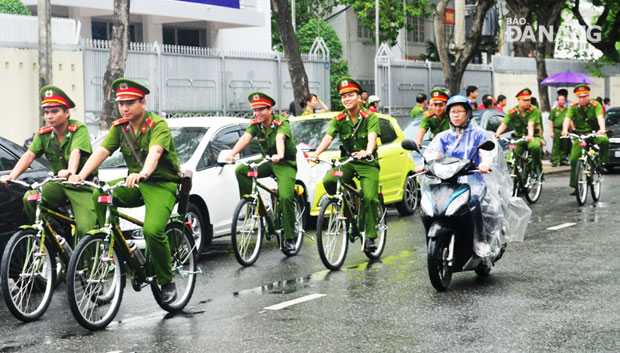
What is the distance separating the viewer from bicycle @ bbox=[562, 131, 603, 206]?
16.4 m

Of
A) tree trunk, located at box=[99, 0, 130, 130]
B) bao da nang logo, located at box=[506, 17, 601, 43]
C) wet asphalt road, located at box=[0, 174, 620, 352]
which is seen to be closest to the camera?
wet asphalt road, located at box=[0, 174, 620, 352]

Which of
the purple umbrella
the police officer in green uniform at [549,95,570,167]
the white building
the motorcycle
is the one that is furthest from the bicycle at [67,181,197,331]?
the purple umbrella

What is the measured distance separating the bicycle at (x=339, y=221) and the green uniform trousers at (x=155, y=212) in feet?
7.76

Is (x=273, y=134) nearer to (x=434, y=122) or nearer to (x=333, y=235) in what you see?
(x=333, y=235)

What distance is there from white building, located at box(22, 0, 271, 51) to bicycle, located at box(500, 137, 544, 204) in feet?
47.2

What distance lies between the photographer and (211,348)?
6.93 meters

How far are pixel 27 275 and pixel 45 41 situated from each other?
10.8 meters

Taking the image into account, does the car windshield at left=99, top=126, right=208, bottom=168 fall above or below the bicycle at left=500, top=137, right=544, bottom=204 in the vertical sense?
above

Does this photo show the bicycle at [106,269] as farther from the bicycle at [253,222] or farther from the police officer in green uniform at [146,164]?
the bicycle at [253,222]

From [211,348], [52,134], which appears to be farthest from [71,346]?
[52,134]

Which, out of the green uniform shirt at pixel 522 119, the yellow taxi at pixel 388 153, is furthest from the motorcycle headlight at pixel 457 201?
the green uniform shirt at pixel 522 119

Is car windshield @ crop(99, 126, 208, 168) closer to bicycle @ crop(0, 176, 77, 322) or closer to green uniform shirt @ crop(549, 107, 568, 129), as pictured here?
bicycle @ crop(0, 176, 77, 322)

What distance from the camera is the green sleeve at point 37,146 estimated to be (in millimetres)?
8852

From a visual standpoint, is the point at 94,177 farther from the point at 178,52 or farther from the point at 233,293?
the point at 178,52
